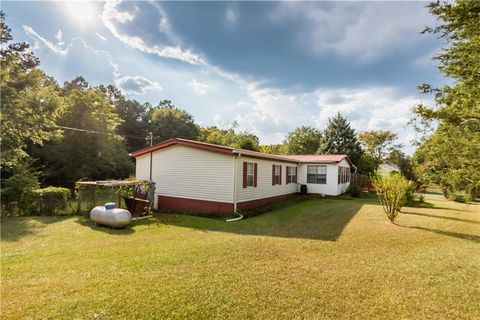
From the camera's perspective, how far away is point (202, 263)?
5.49 m

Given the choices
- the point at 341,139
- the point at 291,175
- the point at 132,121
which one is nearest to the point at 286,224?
the point at 291,175

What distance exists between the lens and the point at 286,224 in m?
9.90

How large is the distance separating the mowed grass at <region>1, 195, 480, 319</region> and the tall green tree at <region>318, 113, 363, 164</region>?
78.9 feet

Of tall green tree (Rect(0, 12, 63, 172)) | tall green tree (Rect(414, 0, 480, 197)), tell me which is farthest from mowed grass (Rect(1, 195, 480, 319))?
tall green tree (Rect(0, 12, 63, 172))

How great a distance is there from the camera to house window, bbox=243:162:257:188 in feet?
40.8

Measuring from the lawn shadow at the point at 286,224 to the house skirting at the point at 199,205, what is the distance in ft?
3.38

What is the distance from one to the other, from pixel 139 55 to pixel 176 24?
2744 millimetres

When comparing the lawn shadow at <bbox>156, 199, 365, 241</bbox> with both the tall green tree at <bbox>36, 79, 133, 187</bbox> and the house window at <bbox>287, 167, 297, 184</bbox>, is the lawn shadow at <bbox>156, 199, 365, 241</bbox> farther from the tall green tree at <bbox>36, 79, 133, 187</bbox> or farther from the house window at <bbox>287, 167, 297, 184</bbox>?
the tall green tree at <bbox>36, 79, 133, 187</bbox>

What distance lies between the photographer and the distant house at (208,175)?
11836 millimetres

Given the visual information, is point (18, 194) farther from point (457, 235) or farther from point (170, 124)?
point (170, 124)

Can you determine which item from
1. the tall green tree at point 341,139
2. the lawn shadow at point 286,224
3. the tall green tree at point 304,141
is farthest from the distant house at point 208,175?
the tall green tree at point 304,141

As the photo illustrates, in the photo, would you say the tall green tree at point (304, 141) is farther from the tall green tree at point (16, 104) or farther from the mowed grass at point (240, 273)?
the tall green tree at point (16, 104)

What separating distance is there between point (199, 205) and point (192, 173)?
1.61 m

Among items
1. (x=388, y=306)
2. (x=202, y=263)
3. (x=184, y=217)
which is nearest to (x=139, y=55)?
(x=184, y=217)
